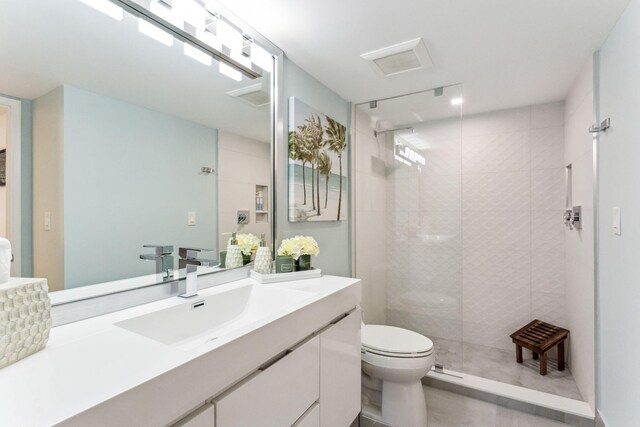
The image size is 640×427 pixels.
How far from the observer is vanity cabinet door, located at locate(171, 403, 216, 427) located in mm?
729

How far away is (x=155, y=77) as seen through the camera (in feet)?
4.17

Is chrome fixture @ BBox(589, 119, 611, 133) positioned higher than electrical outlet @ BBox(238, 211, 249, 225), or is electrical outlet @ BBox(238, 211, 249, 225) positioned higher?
chrome fixture @ BBox(589, 119, 611, 133)

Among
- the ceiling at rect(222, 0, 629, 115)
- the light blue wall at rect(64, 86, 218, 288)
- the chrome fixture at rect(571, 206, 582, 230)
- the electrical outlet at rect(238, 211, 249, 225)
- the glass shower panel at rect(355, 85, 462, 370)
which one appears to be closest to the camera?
the light blue wall at rect(64, 86, 218, 288)

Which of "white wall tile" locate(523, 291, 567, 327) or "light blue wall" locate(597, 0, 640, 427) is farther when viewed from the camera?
"white wall tile" locate(523, 291, 567, 327)

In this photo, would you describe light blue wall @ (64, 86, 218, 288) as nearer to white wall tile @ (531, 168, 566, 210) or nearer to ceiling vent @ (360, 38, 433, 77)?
ceiling vent @ (360, 38, 433, 77)

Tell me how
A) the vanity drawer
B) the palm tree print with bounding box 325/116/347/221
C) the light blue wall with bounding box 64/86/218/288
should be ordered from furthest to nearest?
the palm tree print with bounding box 325/116/347/221 < the light blue wall with bounding box 64/86/218/288 < the vanity drawer

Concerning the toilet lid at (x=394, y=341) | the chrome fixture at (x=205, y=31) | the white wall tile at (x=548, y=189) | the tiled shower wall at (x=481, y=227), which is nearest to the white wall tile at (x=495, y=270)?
the tiled shower wall at (x=481, y=227)

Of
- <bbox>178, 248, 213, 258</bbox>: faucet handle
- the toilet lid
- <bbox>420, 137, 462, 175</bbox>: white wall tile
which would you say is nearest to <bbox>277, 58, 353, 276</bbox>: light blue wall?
the toilet lid

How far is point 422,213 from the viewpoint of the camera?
8.98 ft

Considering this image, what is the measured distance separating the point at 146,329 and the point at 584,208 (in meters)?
2.54

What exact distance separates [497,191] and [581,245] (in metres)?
0.87

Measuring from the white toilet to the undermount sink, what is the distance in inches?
30.0

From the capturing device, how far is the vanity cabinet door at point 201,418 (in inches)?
28.7

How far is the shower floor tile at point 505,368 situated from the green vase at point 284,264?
156 centimetres
